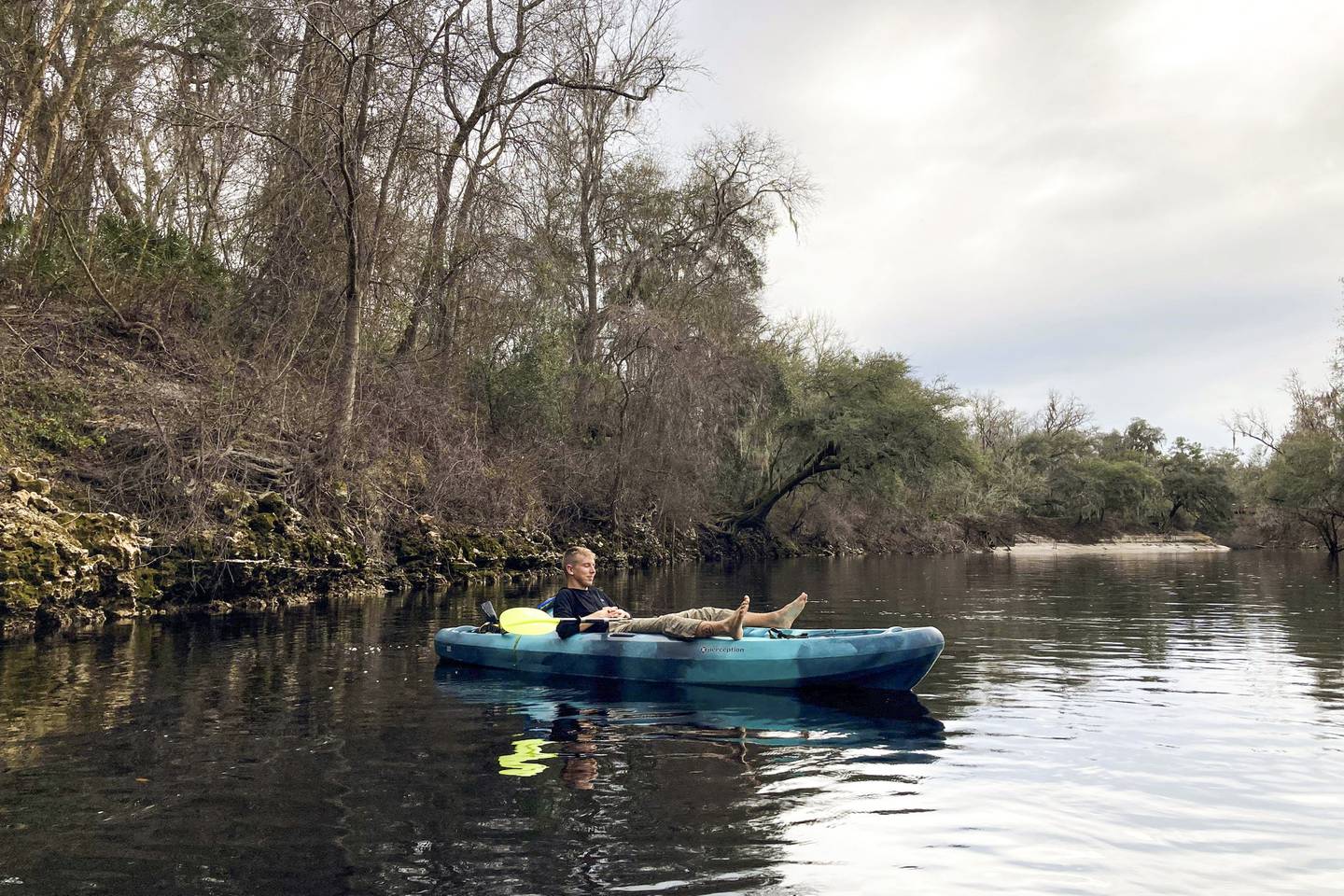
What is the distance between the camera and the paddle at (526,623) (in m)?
9.69

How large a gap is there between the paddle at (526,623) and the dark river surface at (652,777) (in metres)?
0.50

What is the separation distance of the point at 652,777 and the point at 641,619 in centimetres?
376

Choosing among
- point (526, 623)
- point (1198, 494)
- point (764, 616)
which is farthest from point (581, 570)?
point (1198, 494)

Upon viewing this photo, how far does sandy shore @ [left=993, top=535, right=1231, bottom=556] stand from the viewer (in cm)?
4878

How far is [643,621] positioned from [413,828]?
4443 mm

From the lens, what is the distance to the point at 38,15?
49.6 feet

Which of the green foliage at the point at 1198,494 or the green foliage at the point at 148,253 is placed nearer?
the green foliage at the point at 148,253

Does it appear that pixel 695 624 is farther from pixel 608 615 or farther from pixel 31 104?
pixel 31 104

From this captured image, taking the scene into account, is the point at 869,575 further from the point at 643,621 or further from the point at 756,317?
the point at 643,621

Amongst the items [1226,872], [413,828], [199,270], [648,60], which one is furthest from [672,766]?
[648,60]

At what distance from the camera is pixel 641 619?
30.7ft

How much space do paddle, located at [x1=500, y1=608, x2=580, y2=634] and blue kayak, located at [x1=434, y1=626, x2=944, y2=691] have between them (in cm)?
20

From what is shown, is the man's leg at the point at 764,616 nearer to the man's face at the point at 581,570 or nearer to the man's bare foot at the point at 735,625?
the man's bare foot at the point at 735,625

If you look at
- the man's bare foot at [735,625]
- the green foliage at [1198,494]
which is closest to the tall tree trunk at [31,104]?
the man's bare foot at [735,625]
